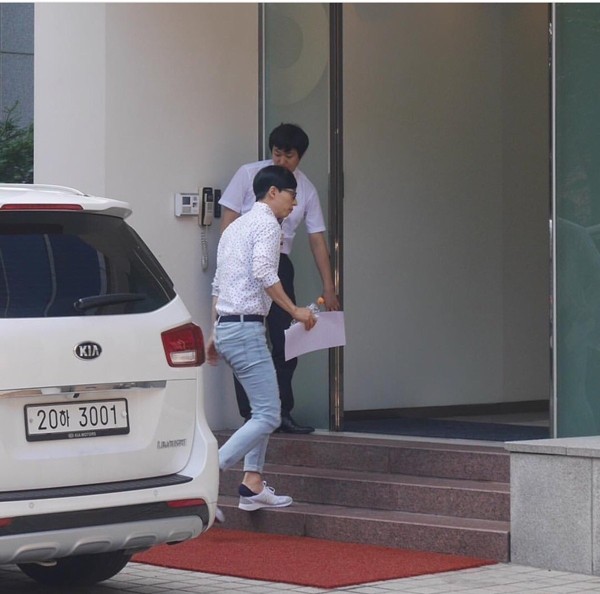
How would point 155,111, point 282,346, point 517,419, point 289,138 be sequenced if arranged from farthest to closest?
point 517,419, point 155,111, point 282,346, point 289,138

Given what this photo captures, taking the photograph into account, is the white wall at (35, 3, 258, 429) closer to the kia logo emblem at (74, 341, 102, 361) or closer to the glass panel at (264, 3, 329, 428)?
the glass panel at (264, 3, 329, 428)

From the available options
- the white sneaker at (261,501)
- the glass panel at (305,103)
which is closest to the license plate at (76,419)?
the white sneaker at (261,501)

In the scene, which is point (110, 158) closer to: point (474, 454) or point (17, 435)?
point (474, 454)

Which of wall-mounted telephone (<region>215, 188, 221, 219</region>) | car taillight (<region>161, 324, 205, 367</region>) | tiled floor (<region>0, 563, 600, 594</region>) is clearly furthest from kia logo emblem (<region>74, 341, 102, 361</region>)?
wall-mounted telephone (<region>215, 188, 221, 219</region>)

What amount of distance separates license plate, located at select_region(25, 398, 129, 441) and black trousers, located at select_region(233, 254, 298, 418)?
140 inches

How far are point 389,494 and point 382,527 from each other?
15.4 inches

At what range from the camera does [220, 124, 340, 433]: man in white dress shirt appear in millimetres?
8875

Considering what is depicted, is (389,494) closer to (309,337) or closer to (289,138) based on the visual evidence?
(309,337)

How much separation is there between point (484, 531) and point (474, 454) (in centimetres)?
82

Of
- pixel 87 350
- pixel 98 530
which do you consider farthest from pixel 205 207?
pixel 98 530

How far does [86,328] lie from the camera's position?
5.40 metres

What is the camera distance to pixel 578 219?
815 centimetres

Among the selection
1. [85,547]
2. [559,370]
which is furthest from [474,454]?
[85,547]

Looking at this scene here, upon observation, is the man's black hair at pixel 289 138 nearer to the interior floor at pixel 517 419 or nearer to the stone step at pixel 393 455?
the stone step at pixel 393 455
